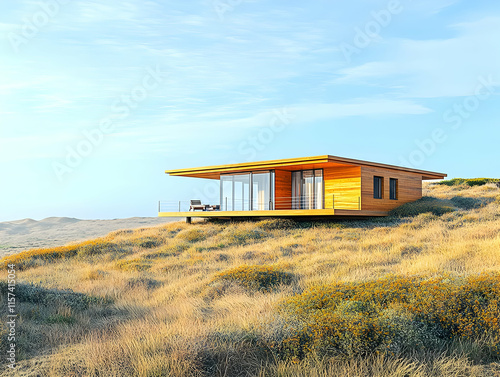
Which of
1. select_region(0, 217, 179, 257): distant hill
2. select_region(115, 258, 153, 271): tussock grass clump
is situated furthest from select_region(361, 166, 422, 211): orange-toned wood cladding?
select_region(0, 217, 179, 257): distant hill

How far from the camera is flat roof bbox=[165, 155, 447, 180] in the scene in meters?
21.8

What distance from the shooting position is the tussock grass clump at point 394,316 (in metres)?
5.53

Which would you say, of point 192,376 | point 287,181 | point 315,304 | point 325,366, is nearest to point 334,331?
point 325,366

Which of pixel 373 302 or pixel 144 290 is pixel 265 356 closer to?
pixel 373 302

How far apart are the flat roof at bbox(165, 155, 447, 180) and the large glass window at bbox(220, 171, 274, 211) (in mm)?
476

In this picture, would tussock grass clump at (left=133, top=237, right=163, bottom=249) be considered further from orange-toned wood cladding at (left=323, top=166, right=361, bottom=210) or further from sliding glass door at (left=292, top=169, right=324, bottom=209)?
orange-toned wood cladding at (left=323, top=166, right=361, bottom=210)

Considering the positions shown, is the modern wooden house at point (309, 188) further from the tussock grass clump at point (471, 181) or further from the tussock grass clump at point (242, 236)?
the tussock grass clump at point (471, 181)

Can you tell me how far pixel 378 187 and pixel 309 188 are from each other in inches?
148

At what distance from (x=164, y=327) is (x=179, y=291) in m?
4.35

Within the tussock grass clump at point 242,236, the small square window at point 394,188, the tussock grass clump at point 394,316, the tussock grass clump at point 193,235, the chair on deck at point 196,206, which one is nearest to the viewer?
the tussock grass clump at point 394,316

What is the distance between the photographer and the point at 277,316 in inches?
250

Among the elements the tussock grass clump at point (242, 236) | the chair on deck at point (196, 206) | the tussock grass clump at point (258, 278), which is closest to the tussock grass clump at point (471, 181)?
the chair on deck at point (196, 206)

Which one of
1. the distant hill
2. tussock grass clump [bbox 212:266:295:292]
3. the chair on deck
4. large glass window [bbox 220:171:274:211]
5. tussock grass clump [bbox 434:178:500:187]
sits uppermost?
tussock grass clump [bbox 434:178:500:187]

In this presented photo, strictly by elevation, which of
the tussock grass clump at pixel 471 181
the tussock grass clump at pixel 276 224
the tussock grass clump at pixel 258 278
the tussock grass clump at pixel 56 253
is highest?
the tussock grass clump at pixel 471 181
